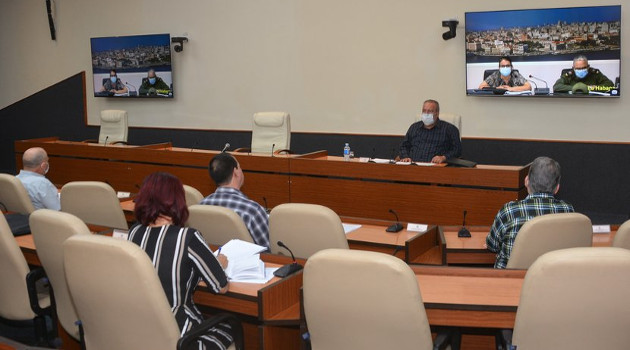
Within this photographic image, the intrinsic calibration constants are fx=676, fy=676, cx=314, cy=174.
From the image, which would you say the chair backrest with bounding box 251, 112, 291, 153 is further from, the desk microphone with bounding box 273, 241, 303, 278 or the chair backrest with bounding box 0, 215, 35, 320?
the desk microphone with bounding box 273, 241, 303, 278

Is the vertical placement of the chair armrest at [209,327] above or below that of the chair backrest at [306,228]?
below

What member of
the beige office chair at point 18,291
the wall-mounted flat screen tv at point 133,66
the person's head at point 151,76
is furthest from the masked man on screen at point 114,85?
the beige office chair at point 18,291

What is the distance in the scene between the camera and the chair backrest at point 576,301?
2303 mm

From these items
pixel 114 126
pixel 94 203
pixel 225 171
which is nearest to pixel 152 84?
pixel 114 126

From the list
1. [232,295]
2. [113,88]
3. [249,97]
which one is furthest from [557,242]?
[113,88]

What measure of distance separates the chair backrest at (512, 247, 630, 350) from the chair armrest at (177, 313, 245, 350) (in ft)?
3.76

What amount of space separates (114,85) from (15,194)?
6269mm

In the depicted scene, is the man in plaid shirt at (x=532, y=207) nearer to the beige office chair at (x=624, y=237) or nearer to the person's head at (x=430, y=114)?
the beige office chair at (x=624, y=237)

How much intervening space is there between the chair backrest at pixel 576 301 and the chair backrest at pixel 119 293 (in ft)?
4.39

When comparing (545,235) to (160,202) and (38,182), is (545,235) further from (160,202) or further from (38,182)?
(38,182)

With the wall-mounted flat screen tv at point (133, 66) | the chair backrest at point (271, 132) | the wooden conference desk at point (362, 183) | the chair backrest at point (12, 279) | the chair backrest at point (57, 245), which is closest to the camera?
the chair backrest at point (57, 245)

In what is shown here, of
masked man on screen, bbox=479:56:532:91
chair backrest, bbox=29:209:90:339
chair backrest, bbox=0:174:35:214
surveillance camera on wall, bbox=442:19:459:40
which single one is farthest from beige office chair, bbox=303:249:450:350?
surveillance camera on wall, bbox=442:19:459:40

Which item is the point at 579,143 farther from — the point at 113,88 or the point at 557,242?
the point at 113,88

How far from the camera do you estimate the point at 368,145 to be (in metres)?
8.88
